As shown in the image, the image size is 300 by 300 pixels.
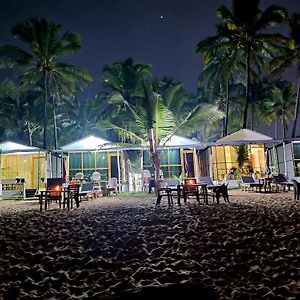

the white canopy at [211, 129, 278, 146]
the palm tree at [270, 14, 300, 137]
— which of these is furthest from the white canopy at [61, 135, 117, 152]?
the palm tree at [270, 14, 300, 137]

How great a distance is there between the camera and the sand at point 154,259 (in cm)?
269

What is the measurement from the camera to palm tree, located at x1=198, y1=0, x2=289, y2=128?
675 inches

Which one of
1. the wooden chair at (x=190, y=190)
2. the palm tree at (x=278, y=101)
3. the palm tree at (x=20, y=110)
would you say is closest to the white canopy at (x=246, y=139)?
the wooden chair at (x=190, y=190)

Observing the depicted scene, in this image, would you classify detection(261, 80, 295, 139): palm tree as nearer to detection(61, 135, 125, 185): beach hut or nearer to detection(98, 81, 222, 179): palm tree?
detection(61, 135, 125, 185): beach hut

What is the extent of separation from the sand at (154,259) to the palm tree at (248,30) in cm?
1372

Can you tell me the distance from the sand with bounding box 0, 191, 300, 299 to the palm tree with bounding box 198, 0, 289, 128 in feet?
45.0

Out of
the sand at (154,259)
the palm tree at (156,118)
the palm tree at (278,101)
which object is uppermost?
the palm tree at (278,101)

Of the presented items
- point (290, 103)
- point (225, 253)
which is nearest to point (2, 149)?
point (225, 253)

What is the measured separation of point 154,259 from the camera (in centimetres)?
351

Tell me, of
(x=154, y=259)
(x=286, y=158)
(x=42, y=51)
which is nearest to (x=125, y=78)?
(x=42, y=51)

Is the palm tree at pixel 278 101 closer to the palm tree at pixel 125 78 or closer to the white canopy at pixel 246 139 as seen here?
the palm tree at pixel 125 78

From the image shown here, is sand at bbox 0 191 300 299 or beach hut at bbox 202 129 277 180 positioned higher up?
beach hut at bbox 202 129 277 180

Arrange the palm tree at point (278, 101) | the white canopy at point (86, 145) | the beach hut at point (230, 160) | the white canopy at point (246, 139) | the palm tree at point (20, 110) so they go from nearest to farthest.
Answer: the white canopy at point (246, 139)
the white canopy at point (86, 145)
the beach hut at point (230, 160)
the palm tree at point (278, 101)
the palm tree at point (20, 110)

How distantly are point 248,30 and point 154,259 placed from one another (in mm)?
16935
